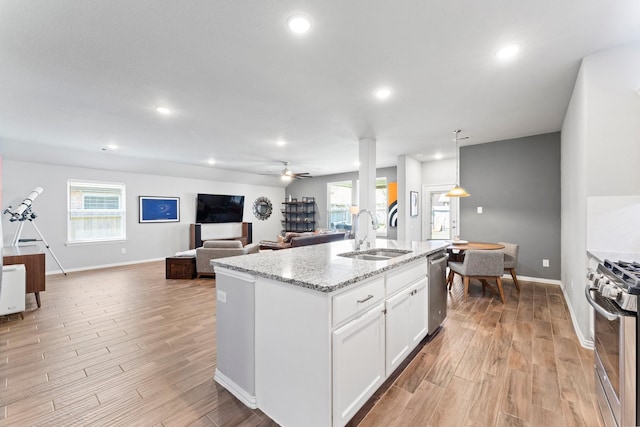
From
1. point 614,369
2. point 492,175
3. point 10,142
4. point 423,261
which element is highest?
point 10,142

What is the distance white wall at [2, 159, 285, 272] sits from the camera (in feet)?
18.1

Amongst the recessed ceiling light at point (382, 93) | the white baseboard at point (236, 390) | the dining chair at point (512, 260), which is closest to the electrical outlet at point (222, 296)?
the white baseboard at point (236, 390)

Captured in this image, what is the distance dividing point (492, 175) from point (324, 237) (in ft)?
11.8

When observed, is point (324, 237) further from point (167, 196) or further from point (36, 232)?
point (36, 232)

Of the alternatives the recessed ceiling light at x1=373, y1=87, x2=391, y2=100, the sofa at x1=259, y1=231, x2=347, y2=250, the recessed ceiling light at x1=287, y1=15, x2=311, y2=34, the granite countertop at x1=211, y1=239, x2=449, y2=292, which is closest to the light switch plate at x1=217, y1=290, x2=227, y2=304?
the granite countertop at x1=211, y1=239, x2=449, y2=292

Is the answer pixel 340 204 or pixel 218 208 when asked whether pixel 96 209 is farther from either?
pixel 340 204

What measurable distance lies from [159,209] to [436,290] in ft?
23.4

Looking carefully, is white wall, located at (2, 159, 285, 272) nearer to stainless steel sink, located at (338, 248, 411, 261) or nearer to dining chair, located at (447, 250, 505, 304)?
stainless steel sink, located at (338, 248, 411, 261)

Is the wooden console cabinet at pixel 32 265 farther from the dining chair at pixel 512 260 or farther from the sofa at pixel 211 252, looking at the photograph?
the dining chair at pixel 512 260

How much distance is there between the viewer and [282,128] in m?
4.36

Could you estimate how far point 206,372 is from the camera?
2.26 metres

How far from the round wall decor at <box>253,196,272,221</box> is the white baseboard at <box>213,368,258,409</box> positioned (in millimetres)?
7814

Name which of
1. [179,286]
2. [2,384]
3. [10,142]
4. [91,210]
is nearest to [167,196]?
[91,210]

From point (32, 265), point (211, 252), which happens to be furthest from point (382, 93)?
point (32, 265)
